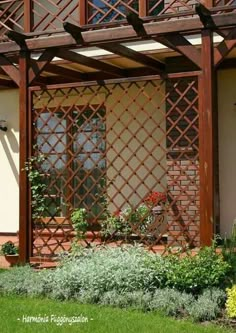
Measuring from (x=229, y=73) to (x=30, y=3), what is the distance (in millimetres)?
3337

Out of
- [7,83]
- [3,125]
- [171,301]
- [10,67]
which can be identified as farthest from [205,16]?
[3,125]

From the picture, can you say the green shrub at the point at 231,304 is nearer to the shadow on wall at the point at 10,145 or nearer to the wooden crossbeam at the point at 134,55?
the wooden crossbeam at the point at 134,55

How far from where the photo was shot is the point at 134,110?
35.0 feet

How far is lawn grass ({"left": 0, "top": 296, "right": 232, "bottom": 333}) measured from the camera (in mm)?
5672

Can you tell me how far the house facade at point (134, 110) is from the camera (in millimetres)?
7578

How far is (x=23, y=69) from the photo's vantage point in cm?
864

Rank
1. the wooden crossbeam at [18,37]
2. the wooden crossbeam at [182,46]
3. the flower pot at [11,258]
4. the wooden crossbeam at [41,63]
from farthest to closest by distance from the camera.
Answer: the flower pot at [11,258], the wooden crossbeam at [41,63], the wooden crossbeam at [18,37], the wooden crossbeam at [182,46]

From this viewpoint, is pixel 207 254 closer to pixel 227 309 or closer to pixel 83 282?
pixel 227 309

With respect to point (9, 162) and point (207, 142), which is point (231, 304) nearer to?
point (207, 142)

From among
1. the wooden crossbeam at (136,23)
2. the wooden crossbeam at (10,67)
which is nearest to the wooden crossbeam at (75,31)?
the wooden crossbeam at (136,23)

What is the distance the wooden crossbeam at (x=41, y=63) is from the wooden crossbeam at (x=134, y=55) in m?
0.79

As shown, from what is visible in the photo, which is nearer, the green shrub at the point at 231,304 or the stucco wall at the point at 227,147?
the green shrub at the point at 231,304

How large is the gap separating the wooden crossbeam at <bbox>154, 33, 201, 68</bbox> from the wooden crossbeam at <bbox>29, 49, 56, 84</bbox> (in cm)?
156

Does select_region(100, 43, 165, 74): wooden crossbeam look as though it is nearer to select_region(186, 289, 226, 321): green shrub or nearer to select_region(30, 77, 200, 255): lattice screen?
select_region(30, 77, 200, 255): lattice screen
